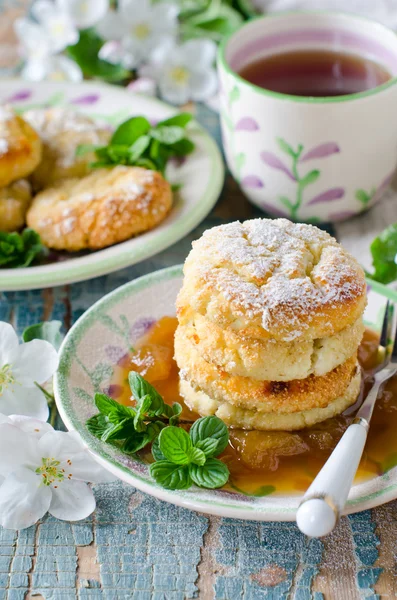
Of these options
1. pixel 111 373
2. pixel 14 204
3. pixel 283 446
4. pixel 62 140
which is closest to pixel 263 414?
pixel 283 446

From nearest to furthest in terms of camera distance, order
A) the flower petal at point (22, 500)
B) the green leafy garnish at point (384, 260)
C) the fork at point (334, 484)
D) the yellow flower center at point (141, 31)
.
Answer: the fork at point (334, 484)
the flower petal at point (22, 500)
the green leafy garnish at point (384, 260)
the yellow flower center at point (141, 31)

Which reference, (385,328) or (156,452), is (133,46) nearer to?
(385,328)

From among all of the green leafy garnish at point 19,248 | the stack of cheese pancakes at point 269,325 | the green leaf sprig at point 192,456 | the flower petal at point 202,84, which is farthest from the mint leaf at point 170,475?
the flower petal at point 202,84

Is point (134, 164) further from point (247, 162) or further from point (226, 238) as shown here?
point (226, 238)

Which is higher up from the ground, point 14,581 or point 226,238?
point 226,238

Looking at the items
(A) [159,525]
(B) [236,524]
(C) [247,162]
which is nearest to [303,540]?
(B) [236,524]

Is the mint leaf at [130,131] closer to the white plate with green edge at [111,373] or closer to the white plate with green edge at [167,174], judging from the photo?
the white plate with green edge at [167,174]
